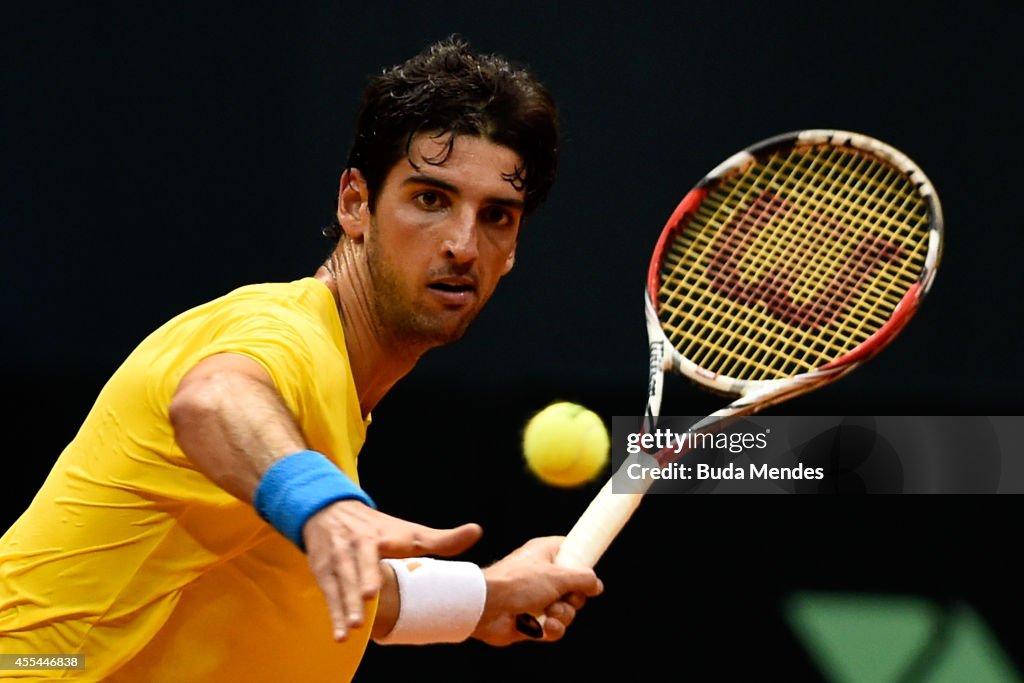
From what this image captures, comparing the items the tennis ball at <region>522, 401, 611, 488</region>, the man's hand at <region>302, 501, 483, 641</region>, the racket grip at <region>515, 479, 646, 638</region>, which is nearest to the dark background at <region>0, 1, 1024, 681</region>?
the tennis ball at <region>522, 401, 611, 488</region>

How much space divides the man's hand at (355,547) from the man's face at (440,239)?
2.30ft

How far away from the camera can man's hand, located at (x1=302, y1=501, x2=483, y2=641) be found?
4.35 feet

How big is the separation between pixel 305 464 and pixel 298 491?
1.4 inches

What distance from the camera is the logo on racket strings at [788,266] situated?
8.89 ft

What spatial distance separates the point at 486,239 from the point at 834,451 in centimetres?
174

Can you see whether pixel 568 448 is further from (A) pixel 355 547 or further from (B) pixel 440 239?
(A) pixel 355 547

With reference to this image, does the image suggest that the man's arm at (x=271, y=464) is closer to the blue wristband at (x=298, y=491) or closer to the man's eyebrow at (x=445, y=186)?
the blue wristband at (x=298, y=491)

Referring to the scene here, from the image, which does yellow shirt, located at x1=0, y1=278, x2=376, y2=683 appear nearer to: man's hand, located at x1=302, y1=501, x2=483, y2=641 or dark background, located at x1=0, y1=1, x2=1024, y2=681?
man's hand, located at x1=302, y1=501, x2=483, y2=641

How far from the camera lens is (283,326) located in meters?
1.69

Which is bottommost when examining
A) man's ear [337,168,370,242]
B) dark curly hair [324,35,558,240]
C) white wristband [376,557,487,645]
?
white wristband [376,557,487,645]

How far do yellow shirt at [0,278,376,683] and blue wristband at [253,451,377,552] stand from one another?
23cm

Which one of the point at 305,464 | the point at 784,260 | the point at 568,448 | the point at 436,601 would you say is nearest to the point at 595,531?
the point at 436,601

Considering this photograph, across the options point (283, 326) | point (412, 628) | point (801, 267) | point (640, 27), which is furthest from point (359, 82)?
point (283, 326)

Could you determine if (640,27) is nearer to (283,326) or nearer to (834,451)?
(834,451)
